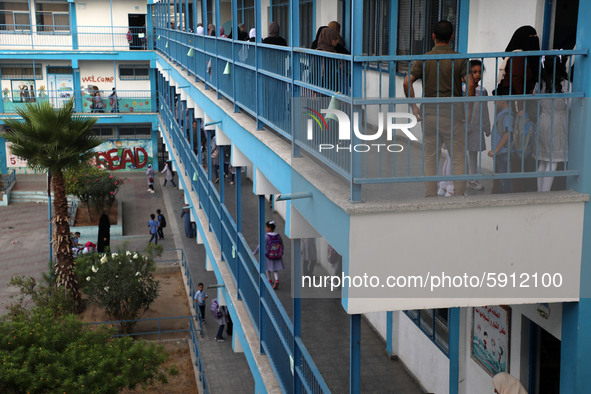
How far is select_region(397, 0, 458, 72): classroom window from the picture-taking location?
8906mm

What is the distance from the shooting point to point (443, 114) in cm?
509

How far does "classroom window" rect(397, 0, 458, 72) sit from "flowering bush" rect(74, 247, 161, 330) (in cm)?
919

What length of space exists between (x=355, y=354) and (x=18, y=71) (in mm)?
32734

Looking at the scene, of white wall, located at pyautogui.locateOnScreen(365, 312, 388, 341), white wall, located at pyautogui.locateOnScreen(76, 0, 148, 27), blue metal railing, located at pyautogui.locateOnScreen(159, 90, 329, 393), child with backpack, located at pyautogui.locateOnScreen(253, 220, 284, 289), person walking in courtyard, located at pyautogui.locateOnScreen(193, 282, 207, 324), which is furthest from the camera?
white wall, located at pyautogui.locateOnScreen(76, 0, 148, 27)

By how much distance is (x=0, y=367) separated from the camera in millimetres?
9570

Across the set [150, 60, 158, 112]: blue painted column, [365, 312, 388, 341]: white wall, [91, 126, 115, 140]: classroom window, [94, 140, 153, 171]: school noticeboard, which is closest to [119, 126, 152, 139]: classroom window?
[94, 140, 153, 171]: school noticeboard

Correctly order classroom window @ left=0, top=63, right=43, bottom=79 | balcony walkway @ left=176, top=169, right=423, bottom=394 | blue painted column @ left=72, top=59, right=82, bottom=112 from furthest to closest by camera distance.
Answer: blue painted column @ left=72, top=59, right=82, bottom=112, classroom window @ left=0, top=63, right=43, bottom=79, balcony walkway @ left=176, top=169, right=423, bottom=394

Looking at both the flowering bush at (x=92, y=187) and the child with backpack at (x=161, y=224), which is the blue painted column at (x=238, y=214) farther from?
the flowering bush at (x=92, y=187)

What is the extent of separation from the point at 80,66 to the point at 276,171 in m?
29.9

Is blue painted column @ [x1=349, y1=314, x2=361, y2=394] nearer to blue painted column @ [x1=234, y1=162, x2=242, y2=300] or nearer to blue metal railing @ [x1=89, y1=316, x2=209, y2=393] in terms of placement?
blue painted column @ [x1=234, y1=162, x2=242, y2=300]

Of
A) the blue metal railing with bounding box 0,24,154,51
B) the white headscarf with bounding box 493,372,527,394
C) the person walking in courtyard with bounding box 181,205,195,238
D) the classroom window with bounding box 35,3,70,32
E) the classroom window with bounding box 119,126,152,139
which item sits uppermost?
the classroom window with bounding box 35,3,70,32

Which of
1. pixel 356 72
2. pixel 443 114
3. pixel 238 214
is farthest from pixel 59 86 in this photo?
pixel 356 72

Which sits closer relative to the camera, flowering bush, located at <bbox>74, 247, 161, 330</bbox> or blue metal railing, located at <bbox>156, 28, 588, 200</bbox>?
blue metal railing, located at <bbox>156, 28, 588, 200</bbox>

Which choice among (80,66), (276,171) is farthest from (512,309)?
(80,66)
